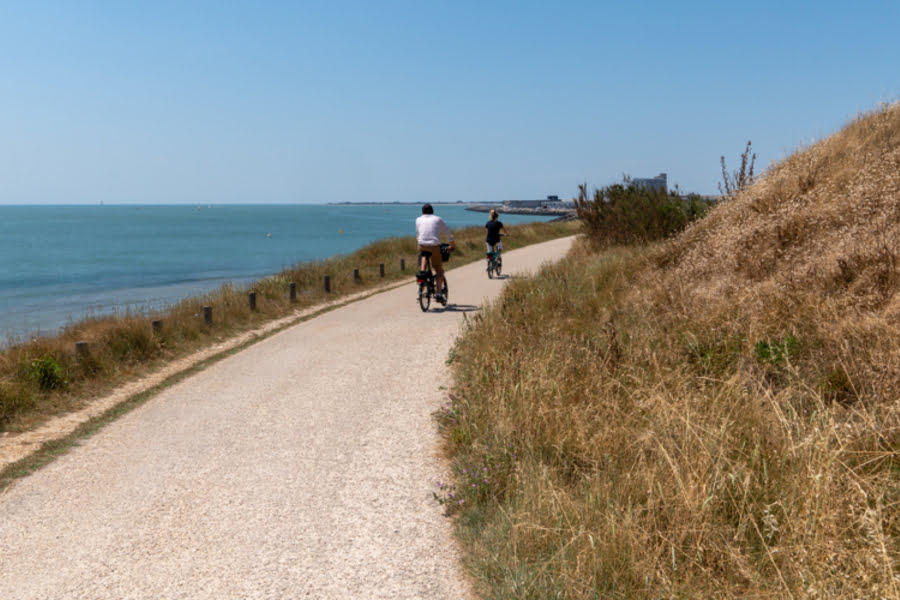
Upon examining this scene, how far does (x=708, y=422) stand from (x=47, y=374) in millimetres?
8829

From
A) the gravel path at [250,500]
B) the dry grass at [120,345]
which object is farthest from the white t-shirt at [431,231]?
the gravel path at [250,500]

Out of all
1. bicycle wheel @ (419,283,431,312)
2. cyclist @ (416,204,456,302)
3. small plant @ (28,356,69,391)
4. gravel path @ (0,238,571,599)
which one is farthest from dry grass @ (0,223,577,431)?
cyclist @ (416,204,456,302)

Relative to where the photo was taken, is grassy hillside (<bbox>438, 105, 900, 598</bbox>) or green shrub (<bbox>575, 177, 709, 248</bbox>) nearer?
grassy hillside (<bbox>438, 105, 900, 598</bbox>)

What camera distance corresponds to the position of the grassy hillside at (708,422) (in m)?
3.36

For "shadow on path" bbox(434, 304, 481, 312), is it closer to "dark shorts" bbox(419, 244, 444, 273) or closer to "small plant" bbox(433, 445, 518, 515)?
"dark shorts" bbox(419, 244, 444, 273)

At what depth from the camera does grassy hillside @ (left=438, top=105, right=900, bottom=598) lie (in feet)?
11.0

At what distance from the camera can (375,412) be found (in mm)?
7480

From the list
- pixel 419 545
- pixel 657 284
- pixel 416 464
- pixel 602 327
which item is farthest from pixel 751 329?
pixel 419 545

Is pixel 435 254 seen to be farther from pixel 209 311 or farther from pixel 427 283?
pixel 209 311

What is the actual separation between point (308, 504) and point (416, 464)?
115 centimetres

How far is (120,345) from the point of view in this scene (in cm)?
1090

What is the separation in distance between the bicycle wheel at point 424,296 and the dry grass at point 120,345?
12.0ft

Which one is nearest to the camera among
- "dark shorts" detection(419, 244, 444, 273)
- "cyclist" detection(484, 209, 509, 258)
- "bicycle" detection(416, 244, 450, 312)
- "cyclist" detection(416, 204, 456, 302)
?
"cyclist" detection(416, 204, 456, 302)

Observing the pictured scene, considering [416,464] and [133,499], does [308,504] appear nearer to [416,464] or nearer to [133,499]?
[416,464]
